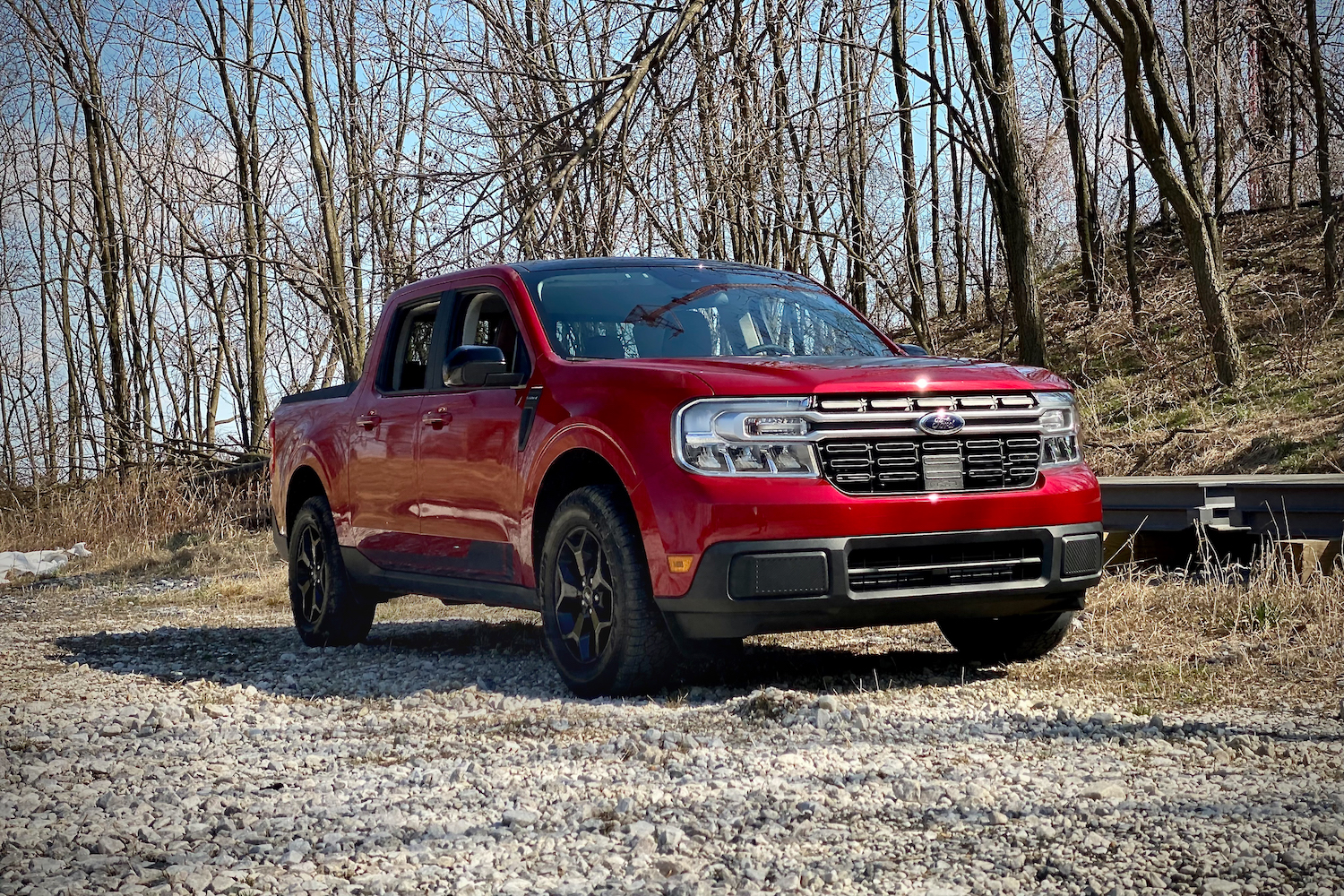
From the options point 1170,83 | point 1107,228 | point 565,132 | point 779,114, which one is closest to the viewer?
point 565,132

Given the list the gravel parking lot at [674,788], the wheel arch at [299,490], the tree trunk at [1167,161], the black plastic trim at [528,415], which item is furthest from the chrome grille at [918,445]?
the tree trunk at [1167,161]

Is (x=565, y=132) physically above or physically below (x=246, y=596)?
above

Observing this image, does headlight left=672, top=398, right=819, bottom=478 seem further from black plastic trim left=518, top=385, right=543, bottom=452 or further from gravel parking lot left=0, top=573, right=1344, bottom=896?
black plastic trim left=518, top=385, right=543, bottom=452

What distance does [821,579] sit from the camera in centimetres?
537

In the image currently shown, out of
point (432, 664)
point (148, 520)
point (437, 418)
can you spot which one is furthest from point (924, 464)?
point (148, 520)

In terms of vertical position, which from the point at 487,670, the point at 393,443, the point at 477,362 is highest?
the point at 477,362

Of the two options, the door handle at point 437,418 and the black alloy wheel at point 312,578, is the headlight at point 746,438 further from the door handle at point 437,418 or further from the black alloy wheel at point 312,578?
the black alloy wheel at point 312,578

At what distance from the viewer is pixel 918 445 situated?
559 cm

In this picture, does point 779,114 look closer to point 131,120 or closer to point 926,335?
point 926,335

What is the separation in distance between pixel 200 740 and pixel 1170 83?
73.5 ft

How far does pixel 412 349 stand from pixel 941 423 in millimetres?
3357

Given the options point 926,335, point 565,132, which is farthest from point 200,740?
point 926,335

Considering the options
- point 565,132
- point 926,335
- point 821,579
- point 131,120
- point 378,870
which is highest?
point 131,120

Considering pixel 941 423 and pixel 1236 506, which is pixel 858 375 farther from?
pixel 1236 506
